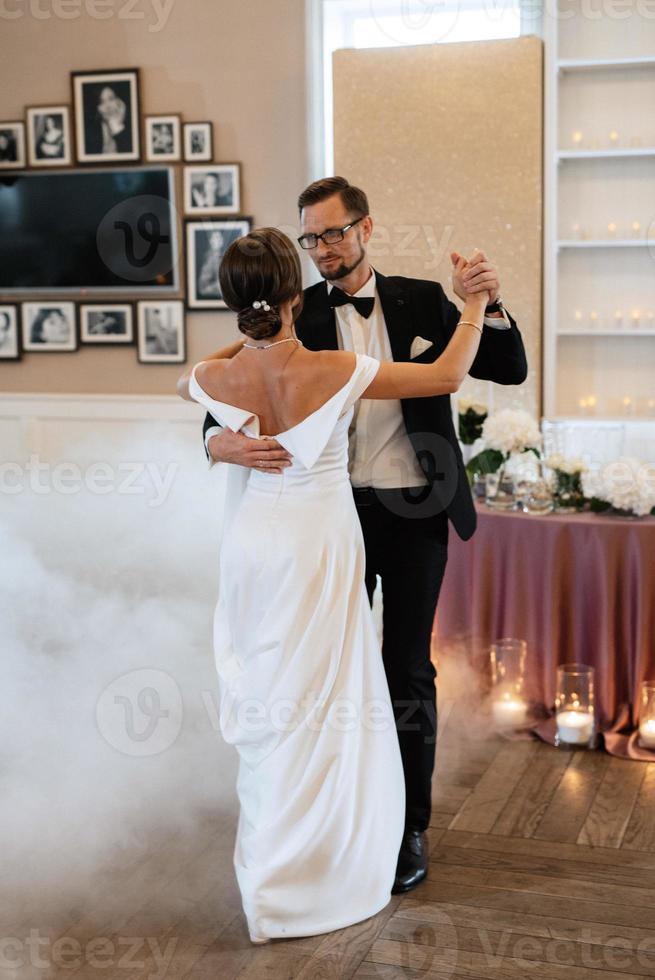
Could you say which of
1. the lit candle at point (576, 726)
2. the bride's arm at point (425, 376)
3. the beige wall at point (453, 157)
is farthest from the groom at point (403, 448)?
the beige wall at point (453, 157)

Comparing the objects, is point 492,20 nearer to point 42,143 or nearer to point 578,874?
point 42,143

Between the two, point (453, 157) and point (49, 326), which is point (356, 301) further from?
point (49, 326)

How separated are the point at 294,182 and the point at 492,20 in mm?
1290

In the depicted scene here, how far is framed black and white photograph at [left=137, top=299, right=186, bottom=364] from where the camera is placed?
235 inches

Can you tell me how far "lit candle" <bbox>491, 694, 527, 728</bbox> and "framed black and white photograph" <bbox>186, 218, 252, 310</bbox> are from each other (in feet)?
9.88

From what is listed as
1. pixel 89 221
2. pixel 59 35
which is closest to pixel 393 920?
pixel 89 221

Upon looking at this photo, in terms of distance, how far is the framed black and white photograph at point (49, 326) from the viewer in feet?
20.2

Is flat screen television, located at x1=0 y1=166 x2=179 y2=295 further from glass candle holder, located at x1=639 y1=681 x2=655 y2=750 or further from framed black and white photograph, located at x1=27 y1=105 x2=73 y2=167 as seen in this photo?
glass candle holder, located at x1=639 y1=681 x2=655 y2=750

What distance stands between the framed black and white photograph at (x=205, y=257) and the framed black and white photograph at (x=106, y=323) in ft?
1.29

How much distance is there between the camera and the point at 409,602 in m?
2.55

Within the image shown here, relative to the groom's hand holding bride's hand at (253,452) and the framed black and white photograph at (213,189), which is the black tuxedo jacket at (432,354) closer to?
the groom's hand holding bride's hand at (253,452)

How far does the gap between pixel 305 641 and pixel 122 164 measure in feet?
14.3

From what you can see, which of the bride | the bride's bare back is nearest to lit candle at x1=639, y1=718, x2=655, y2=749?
the bride

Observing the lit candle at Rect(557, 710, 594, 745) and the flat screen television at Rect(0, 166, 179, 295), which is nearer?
the lit candle at Rect(557, 710, 594, 745)
